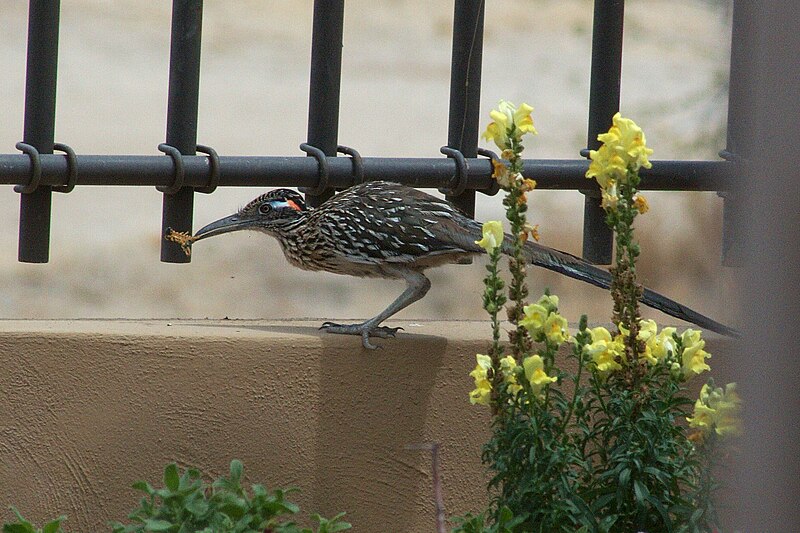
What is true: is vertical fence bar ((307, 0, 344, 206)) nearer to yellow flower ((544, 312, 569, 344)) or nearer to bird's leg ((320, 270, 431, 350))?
bird's leg ((320, 270, 431, 350))

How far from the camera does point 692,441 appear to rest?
119 inches

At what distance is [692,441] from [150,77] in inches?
881

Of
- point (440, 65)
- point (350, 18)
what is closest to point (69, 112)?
point (440, 65)

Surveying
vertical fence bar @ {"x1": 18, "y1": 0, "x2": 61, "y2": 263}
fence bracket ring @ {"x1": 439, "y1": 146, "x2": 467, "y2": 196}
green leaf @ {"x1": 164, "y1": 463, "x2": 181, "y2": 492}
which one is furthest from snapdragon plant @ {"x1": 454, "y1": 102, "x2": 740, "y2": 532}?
vertical fence bar @ {"x1": 18, "y1": 0, "x2": 61, "y2": 263}

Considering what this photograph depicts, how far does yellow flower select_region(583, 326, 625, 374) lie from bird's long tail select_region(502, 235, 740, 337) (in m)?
0.54

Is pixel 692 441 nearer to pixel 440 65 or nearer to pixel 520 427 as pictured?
pixel 520 427

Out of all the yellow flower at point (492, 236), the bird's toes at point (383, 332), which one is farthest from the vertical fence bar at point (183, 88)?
the yellow flower at point (492, 236)

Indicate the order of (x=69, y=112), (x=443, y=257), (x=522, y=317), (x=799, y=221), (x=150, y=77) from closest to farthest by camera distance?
(x=799, y=221) < (x=522, y=317) < (x=443, y=257) < (x=69, y=112) < (x=150, y=77)

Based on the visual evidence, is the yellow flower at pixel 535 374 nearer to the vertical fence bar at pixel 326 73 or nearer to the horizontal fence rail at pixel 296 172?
the horizontal fence rail at pixel 296 172

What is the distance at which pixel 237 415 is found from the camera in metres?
3.60

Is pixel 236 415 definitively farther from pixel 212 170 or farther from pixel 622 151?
pixel 622 151

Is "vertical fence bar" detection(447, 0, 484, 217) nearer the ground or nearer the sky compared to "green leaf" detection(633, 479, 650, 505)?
nearer the sky

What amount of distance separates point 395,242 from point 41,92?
1.14 m

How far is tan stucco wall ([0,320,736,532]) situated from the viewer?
348 cm
